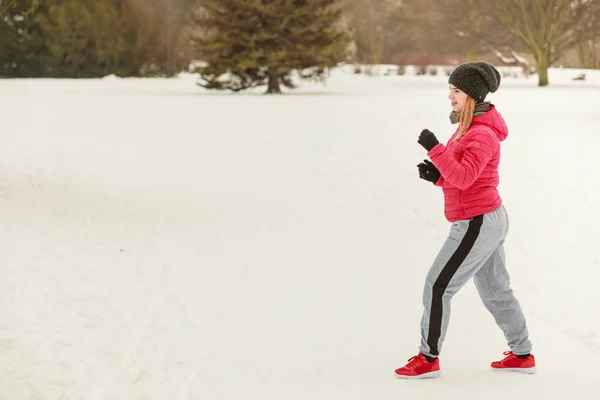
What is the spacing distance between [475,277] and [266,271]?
9.86 feet

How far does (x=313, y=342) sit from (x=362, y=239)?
327 centimetres

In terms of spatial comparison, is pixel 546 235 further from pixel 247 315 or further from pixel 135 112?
pixel 135 112

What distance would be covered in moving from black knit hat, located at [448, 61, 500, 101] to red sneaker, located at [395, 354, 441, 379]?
4.56ft

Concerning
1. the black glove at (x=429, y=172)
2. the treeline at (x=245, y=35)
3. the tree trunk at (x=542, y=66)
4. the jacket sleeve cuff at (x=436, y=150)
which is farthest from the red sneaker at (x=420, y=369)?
the tree trunk at (x=542, y=66)

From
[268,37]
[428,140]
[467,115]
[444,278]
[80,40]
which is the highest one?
[80,40]

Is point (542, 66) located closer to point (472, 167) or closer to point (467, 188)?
point (467, 188)

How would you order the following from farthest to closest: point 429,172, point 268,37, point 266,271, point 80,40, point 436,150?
point 80,40 < point 268,37 < point 266,271 < point 429,172 < point 436,150

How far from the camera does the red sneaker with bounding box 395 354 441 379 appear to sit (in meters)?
4.80

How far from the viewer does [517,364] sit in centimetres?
494

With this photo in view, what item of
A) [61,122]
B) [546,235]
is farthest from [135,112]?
[546,235]

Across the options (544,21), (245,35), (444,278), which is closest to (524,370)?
(444,278)

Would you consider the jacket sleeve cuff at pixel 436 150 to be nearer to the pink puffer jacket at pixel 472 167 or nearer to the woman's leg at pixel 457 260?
the pink puffer jacket at pixel 472 167

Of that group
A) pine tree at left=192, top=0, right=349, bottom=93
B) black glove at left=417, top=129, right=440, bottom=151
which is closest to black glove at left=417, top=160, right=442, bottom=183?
black glove at left=417, top=129, right=440, bottom=151

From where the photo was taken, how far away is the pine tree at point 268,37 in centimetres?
3428
